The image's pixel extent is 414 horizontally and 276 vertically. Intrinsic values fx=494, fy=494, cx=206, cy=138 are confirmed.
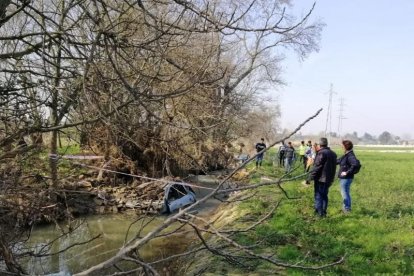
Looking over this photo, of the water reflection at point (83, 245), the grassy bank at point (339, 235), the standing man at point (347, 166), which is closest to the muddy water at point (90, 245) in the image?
the water reflection at point (83, 245)

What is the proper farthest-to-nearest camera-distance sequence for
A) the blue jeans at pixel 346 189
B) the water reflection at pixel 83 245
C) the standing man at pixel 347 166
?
the blue jeans at pixel 346 189 → the standing man at pixel 347 166 → the water reflection at pixel 83 245

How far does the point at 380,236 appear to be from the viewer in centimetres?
1038

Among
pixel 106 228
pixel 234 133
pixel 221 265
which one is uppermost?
pixel 234 133

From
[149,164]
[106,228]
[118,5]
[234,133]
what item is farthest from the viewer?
[234,133]

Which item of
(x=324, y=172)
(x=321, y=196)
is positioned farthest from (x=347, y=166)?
(x=321, y=196)

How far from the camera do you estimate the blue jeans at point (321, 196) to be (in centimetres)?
1250

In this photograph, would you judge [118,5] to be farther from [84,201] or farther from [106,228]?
[84,201]

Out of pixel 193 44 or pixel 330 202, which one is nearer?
pixel 193 44

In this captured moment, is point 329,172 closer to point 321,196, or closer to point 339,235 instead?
point 321,196

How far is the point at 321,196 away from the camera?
1275cm

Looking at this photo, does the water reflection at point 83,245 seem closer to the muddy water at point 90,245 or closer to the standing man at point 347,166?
the muddy water at point 90,245

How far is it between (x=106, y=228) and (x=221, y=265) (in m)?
9.33

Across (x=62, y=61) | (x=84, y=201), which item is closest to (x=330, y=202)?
(x=84, y=201)

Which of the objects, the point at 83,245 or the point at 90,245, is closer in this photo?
the point at 83,245
